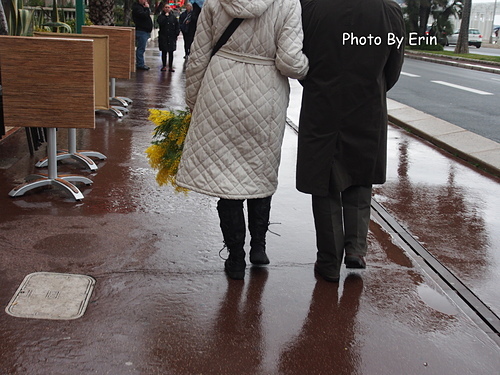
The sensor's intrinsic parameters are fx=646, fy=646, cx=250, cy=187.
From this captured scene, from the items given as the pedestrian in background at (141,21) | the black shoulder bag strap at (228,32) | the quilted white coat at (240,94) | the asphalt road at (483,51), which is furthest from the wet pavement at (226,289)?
the asphalt road at (483,51)

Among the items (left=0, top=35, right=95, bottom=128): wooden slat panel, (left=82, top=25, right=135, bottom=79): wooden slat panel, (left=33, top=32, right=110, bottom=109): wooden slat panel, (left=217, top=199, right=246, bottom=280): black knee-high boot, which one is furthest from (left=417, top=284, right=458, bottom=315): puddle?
(left=82, top=25, right=135, bottom=79): wooden slat panel

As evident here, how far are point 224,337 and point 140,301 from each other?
589 millimetres

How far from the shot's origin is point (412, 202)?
5902 mm

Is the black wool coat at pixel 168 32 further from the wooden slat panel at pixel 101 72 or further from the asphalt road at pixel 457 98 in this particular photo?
the wooden slat panel at pixel 101 72

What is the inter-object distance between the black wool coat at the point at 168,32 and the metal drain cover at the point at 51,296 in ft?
41.7

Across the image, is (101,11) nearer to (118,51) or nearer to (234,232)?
(118,51)

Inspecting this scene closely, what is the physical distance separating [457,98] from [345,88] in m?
11.5

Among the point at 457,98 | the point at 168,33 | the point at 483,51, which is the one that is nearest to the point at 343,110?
the point at 457,98

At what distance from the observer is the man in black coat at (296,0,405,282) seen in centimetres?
375

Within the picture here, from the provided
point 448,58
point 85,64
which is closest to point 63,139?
point 85,64

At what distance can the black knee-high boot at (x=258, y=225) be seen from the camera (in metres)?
4.08

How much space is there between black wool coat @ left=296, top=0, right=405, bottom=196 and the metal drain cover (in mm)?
1460

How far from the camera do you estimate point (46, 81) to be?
5070 mm

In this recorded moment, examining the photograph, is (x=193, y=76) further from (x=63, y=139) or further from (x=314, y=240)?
(x=63, y=139)
